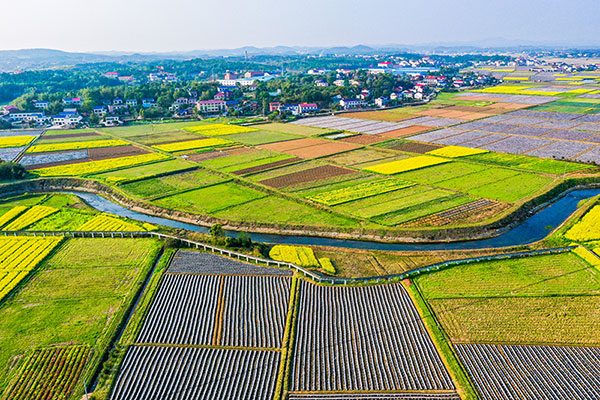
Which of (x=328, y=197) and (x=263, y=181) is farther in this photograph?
(x=263, y=181)

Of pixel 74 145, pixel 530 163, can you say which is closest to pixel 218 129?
pixel 74 145

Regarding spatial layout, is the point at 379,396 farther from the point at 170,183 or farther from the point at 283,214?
the point at 170,183

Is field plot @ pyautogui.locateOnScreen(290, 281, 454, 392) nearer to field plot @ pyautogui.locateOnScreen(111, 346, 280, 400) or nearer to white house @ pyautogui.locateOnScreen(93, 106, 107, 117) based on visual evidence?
field plot @ pyautogui.locateOnScreen(111, 346, 280, 400)

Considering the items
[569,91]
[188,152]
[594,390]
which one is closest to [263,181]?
[188,152]

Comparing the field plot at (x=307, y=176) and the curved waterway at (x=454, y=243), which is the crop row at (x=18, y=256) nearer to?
the curved waterway at (x=454, y=243)

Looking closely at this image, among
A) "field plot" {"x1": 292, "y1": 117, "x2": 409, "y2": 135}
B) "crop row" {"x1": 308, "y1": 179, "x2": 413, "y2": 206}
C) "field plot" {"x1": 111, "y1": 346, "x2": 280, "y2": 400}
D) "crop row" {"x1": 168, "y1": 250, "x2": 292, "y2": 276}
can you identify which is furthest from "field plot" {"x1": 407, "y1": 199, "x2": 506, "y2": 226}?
"field plot" {"x1": 292, "y1": 117, "x2": 409, "y2": 135}

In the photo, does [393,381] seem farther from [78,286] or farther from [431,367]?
[78,286]
